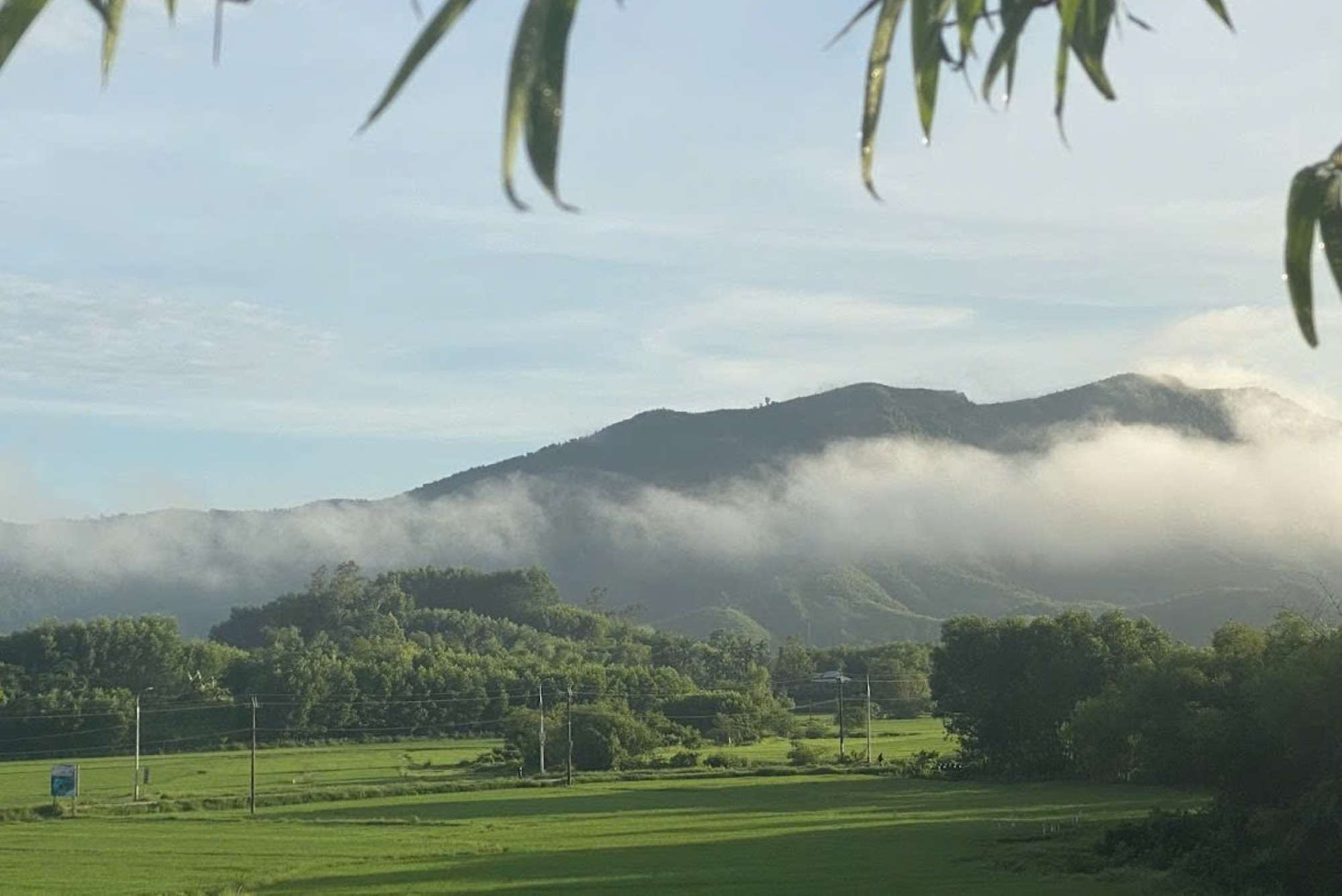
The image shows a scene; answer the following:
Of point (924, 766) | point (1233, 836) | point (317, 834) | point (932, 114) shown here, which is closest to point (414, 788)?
point (317, 834)

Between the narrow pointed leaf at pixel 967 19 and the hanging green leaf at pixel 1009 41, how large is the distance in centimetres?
7

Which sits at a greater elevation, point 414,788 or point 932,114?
point 932,114

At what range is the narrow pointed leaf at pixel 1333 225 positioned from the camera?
7.67ft

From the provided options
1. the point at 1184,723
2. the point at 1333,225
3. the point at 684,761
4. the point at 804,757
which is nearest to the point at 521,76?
the point at 1333,225

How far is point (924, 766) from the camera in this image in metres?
73.6

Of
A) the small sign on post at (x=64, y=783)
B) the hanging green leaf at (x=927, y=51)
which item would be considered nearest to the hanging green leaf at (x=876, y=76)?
the hanging green leaf at (x=927, y=51)

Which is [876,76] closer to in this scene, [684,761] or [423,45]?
[423,45]

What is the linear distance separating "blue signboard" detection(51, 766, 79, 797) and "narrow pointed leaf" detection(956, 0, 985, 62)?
64.2 m

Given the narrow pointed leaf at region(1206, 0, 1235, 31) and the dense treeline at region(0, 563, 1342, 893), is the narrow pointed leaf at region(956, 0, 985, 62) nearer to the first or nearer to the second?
the narrow pointed leaf at region(1206, 0, 1235, 31)

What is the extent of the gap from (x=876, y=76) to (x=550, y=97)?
0.71 m

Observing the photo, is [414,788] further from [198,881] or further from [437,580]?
[437,580]

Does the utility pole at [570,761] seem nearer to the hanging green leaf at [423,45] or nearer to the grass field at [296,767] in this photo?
the grass field at [296,767]

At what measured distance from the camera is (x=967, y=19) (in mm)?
2629

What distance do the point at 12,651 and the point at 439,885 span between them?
74753mm
